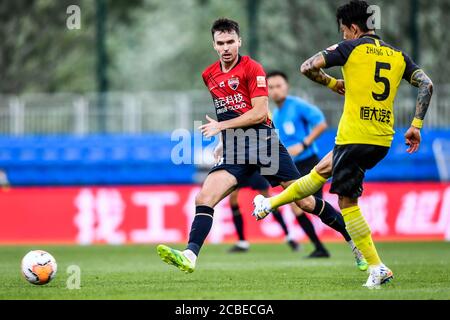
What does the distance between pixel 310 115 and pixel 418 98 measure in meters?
5.33

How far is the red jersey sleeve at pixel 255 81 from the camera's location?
946cm

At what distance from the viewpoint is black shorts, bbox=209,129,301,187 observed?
9516 mm

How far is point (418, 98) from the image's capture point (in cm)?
862

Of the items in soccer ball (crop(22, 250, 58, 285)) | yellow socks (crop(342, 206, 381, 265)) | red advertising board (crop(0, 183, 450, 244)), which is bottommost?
red advertising board (crop(0, 183, 450, 244))

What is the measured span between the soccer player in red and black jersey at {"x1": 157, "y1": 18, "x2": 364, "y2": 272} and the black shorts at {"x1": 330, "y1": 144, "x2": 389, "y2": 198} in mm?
1144

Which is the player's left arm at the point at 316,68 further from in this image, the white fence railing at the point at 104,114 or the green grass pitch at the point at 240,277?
the white fence railing at the point at 104,114

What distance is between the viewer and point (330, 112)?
22.4 meters

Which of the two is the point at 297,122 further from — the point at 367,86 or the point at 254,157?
the point at 367,86

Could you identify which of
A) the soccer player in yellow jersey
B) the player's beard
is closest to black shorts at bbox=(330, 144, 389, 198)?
the soccer player in yellow jersey

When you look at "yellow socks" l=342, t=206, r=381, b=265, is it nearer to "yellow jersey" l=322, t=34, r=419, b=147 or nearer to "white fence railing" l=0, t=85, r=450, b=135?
"yellow jersey" l=322, t=34, r=419, b=147

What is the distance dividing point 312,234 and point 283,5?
67.7 feet

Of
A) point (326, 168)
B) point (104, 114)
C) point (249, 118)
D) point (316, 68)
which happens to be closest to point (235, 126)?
point (249, 118)
